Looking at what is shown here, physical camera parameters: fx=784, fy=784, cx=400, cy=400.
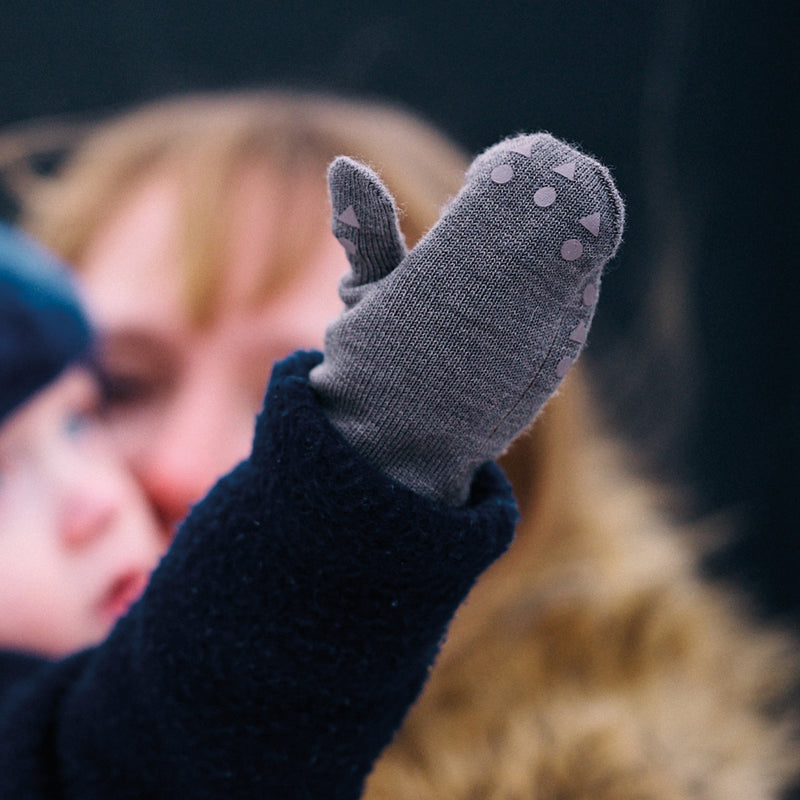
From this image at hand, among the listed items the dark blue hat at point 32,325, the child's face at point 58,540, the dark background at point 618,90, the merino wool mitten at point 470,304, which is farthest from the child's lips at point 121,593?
the dark background at point 618,90

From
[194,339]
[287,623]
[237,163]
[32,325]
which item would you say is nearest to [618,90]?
[237,163]

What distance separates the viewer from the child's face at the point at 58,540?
466 millimetres

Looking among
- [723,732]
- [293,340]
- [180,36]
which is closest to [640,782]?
[723,732]

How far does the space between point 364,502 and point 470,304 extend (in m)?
0.08

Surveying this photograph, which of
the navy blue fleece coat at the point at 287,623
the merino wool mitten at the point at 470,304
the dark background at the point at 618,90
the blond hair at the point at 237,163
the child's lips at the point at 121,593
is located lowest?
the child's lips at the point at 121,593

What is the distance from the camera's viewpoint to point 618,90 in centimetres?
96

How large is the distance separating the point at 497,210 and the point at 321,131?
489mm

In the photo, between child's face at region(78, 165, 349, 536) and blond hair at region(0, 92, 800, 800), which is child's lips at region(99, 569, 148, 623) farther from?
blond hair at region(0, 92, 800, 800)

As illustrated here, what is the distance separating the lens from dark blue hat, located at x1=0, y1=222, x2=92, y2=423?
475mm

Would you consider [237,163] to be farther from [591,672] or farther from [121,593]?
[591,672]

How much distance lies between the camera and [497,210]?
0.84 feet

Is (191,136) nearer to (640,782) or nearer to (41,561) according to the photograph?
(41,561)

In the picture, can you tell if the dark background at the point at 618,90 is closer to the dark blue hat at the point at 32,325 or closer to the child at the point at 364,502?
the dark blue hat at the point at 32,325

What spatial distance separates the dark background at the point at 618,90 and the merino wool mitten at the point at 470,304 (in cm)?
67
